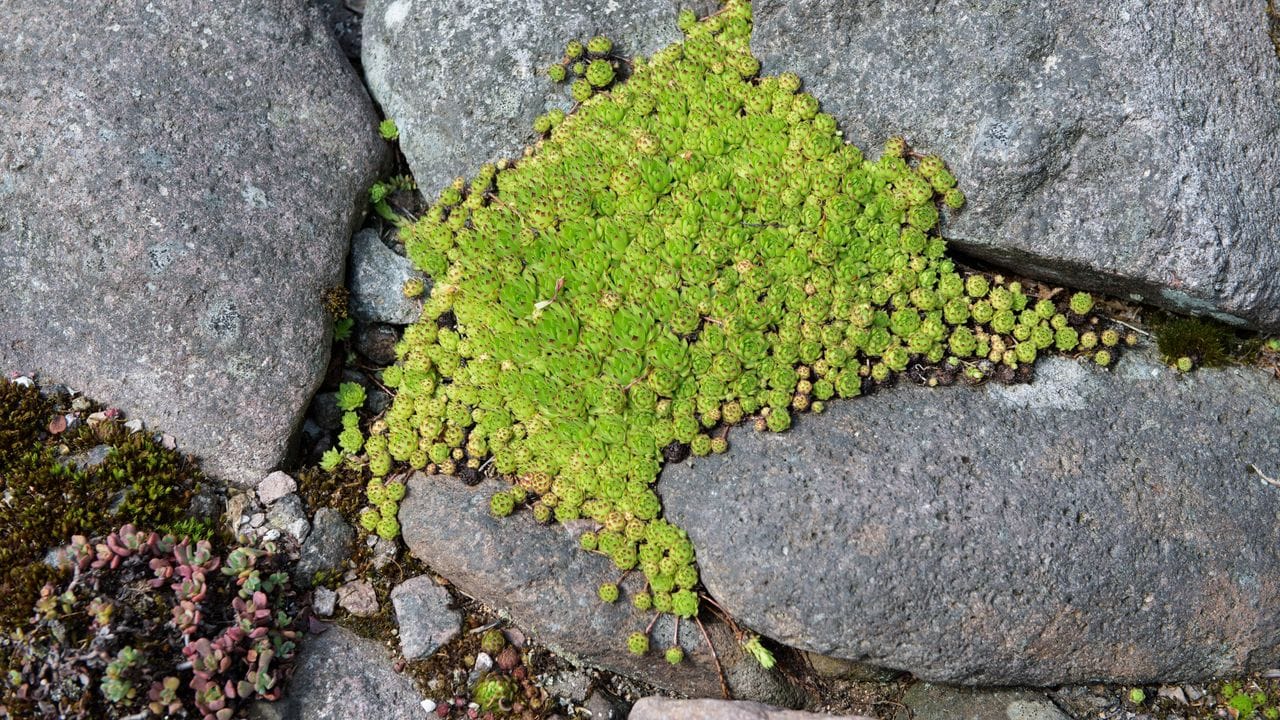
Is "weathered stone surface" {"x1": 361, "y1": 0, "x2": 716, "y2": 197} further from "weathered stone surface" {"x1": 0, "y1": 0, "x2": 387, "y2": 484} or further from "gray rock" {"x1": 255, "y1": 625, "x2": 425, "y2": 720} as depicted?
"gray rock" {"x1": 255, "y1": 625, "x2": 425, "y2": 720}

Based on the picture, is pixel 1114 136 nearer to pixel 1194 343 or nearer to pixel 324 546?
pixel 1194 343

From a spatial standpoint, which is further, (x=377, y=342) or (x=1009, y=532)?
(x=377, y=342)

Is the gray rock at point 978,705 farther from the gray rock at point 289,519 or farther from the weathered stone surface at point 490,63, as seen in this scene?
the weathered stone surface at point 490,63

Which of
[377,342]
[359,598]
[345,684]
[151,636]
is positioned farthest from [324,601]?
[377,342]

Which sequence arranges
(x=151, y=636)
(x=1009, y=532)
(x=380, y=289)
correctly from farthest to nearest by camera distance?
(x=380, y=289), (x=1009, y=532), (x=151, y=636)

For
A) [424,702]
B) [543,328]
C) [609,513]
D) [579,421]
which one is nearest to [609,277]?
[543,328]

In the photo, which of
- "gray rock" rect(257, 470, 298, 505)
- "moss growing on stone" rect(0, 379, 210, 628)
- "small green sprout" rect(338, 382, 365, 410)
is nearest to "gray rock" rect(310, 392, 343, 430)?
"small green sprout" rect(338, 382, 365, 410)
